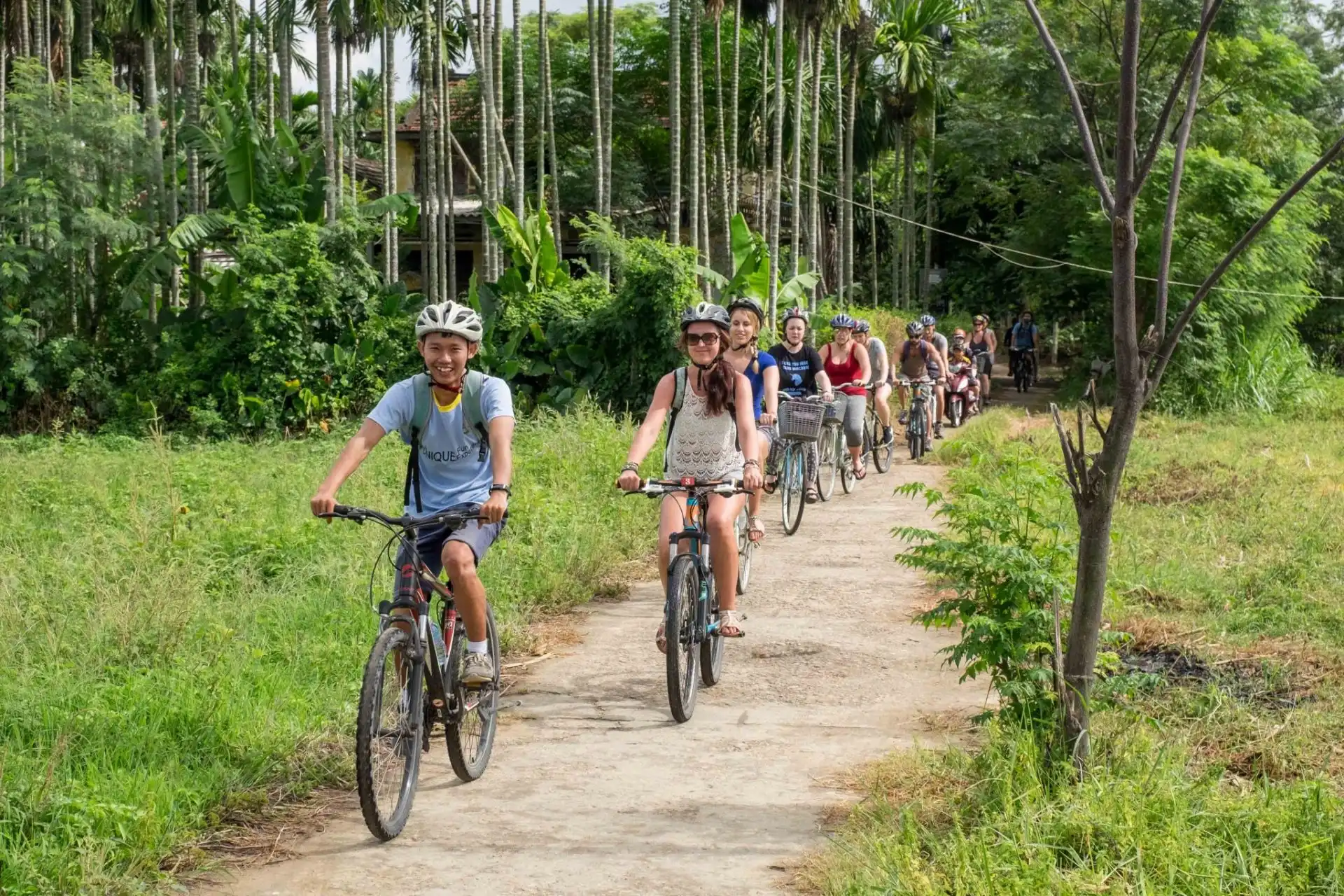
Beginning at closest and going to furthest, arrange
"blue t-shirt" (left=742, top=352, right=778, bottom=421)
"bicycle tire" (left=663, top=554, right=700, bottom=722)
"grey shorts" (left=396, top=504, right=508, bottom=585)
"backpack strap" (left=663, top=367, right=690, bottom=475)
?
"grey shorts" (left=396, top=504, right=508, bottom=585), "bicycle tire" (left=663, top=554, right=700, bottom=722), "backpack strap" (left=663, top=367, right=690, bottom=475), "blue t-shirt" (left=742, top=352, right=778, bottom=421)

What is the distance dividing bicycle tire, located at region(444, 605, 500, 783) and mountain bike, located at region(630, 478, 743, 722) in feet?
2.94

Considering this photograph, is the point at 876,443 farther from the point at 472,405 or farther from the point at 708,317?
the point at 472,405

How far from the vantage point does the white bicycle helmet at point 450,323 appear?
5531 millimetres

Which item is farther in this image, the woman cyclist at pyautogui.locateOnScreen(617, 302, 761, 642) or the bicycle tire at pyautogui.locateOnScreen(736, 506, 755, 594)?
the bicycle tire at pyautogui.locateOnScreen(736, 506, 755, 594)

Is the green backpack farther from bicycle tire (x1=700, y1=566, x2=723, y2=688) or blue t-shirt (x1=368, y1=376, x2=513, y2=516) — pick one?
bicycle tire (x1=700, y1=566, x2=723, y2=688)

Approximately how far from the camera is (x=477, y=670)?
5656mm

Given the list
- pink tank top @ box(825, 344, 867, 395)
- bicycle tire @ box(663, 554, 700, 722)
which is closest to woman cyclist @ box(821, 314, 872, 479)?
pink tank top @ box(825, 344, 867, 395)

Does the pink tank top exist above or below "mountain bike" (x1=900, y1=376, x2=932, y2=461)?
above

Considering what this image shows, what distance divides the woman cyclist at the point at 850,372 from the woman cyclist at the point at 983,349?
11.6 metres

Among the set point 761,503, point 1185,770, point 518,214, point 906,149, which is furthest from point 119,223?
point 906,149

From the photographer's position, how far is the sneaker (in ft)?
18.5

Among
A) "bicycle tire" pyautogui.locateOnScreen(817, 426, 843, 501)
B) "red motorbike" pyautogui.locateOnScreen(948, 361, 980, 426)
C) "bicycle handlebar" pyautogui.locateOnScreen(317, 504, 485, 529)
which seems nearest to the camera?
"bicycle handlebar" pyautogui.locateOnScreen(317, 504, 485, 529)

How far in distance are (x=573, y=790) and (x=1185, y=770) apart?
237 centimetres

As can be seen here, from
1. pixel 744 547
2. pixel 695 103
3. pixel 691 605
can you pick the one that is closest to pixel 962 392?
pixel 695 103
